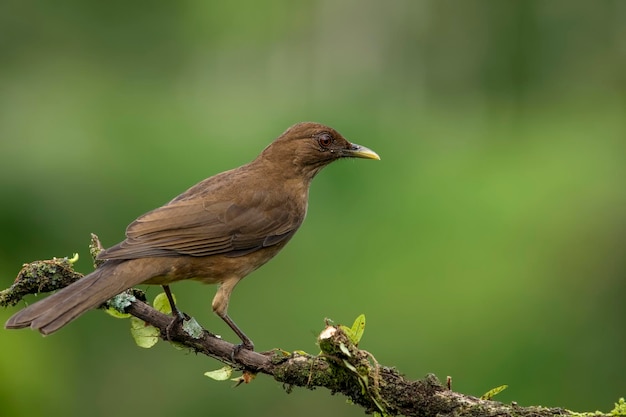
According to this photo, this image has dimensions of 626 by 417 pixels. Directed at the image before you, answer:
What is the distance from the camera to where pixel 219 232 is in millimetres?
5703

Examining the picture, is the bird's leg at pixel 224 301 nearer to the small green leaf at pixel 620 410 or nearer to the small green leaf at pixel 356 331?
the small green leaf at pixel 356 331

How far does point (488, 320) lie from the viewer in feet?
33.4

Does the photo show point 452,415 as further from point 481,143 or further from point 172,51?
point 172,51

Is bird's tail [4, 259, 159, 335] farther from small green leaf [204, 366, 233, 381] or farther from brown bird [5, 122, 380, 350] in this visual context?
small green leaf [204, 366, 233, 381]

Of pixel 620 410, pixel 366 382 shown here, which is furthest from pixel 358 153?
pixel 620 410

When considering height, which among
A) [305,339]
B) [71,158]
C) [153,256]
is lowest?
[305,339]

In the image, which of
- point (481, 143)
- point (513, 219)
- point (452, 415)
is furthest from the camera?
point (481, 143)

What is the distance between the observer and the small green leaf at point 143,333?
16.5 feet

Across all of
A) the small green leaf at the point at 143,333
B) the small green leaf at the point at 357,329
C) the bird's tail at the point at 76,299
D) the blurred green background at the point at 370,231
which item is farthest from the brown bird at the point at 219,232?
the blurred green background at the point at 370,231

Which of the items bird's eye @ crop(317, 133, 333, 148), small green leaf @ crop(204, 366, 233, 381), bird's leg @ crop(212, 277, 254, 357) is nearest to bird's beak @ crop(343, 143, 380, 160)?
Result: bird's eye @ crop(317, 133, 333, 148)

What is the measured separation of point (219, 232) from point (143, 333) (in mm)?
863

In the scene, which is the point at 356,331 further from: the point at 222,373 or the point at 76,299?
the point at 76,299

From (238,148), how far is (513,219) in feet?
11.3

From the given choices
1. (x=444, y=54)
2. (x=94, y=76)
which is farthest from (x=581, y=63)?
(x=94, y=76)
